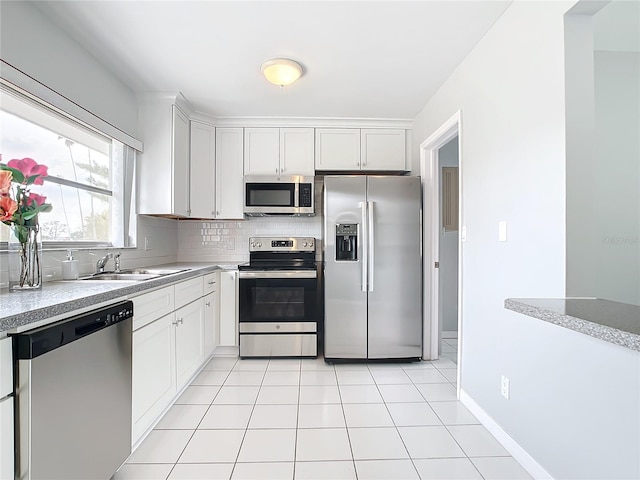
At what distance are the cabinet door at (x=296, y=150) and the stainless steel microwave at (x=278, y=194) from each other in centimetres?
14

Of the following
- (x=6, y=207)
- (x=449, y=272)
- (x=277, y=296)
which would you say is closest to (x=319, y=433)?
(x=277, y=296)

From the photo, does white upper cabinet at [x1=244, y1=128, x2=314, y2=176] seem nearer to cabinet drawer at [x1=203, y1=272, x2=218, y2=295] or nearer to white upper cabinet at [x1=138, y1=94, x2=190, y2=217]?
white upper cabinet at [x1=138, y1=94, x2=190, y2=217]

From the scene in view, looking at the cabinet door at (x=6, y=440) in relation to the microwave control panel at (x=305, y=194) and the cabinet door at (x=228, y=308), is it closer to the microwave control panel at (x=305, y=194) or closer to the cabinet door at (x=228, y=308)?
the cabinet door at (x=228, y=308)

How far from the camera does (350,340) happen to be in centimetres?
303

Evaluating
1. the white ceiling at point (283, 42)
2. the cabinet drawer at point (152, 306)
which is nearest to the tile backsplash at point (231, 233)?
the white ceiling at point (283, 42)

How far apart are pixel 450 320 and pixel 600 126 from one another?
257 centimetres

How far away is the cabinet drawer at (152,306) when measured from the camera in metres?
1.71

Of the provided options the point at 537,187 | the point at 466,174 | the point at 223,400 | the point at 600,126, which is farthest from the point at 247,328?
the point at 600,126

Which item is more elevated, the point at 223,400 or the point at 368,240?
the point at 368,240

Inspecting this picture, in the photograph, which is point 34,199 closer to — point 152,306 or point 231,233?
point 152,306

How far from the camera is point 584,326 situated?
792mm

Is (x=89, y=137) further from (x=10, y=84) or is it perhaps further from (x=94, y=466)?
(x=94, y=466)

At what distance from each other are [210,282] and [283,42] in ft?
6.70

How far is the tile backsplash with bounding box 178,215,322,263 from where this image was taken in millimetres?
3732
